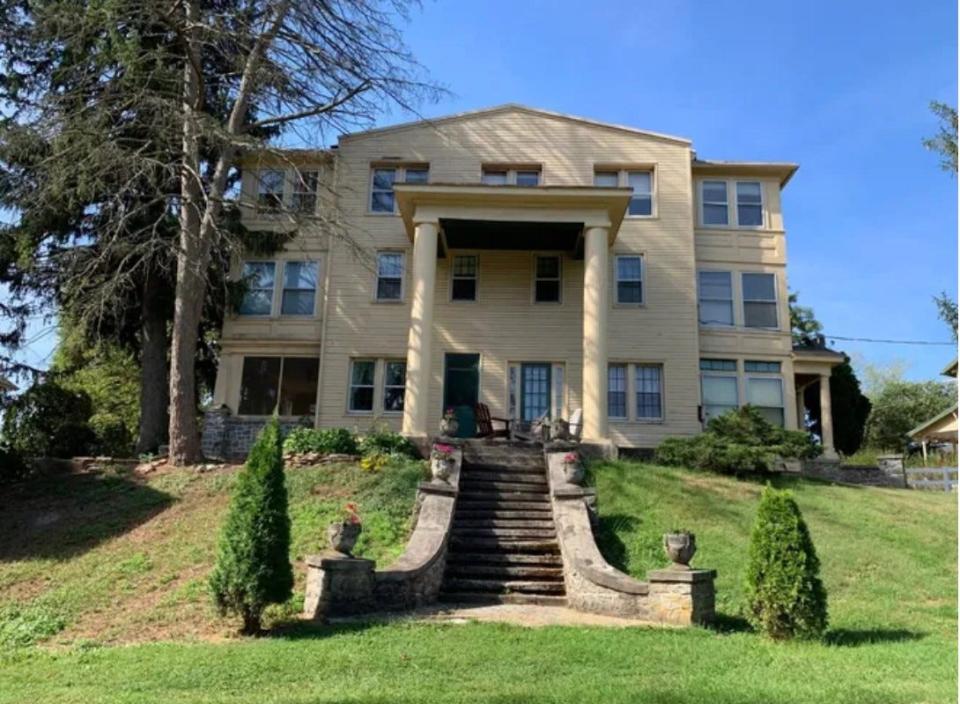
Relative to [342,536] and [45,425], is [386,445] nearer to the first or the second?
[342,536]

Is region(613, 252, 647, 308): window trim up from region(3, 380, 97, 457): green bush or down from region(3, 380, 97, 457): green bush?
up

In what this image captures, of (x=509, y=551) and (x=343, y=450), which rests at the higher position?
(x=343, y=450)

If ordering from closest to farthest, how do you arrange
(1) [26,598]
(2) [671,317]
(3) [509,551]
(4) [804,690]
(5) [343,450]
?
(4) [804,690] → (1) [26,598] → (3) [509,551] → (5) [343,450] → (2) [671,317]

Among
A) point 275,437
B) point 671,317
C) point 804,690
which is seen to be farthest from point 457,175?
point 804,690

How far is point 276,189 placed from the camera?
21125 millimetres

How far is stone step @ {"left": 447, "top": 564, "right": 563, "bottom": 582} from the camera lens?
1002 cm

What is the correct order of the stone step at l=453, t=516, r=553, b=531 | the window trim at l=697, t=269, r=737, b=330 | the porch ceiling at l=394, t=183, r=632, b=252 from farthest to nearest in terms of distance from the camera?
the window trim at l=697, t=269, r=737, b=330, the porch ceiling at l=394, t=183, r=632, b=252, the stone step at l=453, t=516, r=553, b=531

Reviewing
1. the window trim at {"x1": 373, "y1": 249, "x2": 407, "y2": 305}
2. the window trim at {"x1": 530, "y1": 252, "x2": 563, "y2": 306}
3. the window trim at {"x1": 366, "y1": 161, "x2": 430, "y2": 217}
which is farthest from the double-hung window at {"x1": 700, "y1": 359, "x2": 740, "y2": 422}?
the window trim at {"x1": 366, "y1": 161, "x2": 430, "y2": 217}

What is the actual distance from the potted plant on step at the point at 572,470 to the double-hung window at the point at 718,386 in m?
8.35

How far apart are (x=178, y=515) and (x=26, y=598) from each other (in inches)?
117

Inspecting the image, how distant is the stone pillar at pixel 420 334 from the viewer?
1627 cm

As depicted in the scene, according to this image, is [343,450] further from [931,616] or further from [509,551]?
[931,616]

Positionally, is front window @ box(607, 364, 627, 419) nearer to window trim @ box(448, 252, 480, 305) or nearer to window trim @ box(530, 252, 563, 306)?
window trim @ box(530, 252, 563, 306)

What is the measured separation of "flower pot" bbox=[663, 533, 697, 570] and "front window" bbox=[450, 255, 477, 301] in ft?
38.9
